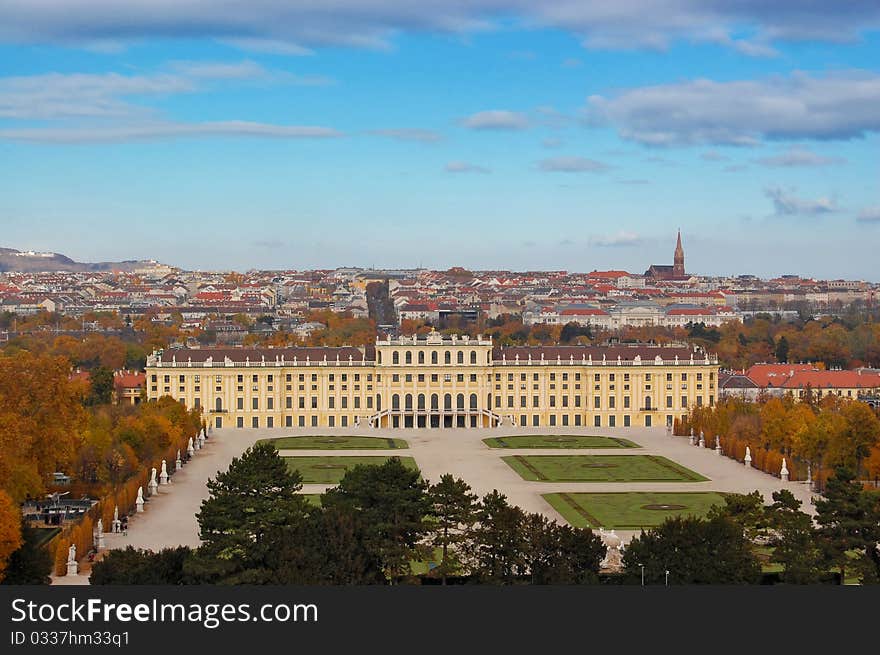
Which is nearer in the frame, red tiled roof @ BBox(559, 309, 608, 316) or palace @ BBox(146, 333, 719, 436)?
palace @ BBox(146, 333, 719, 436)

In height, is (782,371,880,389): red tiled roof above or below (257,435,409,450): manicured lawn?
above

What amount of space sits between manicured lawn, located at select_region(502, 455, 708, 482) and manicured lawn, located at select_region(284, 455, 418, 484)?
17.0 ft

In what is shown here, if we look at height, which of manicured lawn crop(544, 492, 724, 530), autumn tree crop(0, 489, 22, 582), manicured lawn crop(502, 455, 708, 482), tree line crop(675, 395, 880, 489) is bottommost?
manicured lawn crop(502, 455, 708, 482)

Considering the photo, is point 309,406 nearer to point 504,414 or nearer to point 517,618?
point 504,414

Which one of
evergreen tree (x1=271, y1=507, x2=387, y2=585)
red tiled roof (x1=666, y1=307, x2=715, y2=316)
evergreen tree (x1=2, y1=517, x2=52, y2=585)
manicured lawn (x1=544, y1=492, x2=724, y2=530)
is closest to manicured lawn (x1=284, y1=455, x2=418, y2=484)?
manicured lawn (x1=544, y1=492, x2=724, y2=530)

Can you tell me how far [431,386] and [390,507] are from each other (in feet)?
160

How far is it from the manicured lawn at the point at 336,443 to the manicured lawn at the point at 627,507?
19.2m

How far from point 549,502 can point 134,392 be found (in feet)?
140

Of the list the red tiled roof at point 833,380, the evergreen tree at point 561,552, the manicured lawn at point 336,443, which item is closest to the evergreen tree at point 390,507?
the evergreen tree at point 561,552

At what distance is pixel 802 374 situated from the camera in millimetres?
99375

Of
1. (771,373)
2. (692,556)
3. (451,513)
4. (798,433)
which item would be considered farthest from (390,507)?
(771,373)

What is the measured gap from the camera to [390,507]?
4203cm

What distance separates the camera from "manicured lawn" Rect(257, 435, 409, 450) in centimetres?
7706

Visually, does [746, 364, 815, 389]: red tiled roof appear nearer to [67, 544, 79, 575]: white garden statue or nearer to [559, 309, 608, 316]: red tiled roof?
[67, 544, 79, 575]: white garden statue
